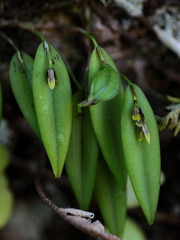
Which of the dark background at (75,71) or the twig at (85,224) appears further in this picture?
the dark background at (75,71)

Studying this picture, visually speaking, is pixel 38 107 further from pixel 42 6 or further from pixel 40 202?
pixel 40 202

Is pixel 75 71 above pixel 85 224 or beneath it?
beneath

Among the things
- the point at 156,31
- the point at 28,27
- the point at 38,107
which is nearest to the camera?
the point at 38,107

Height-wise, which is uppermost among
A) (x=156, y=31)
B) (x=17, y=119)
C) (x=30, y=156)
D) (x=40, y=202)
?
(x=156, y=31)

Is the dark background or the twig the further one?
the dark background

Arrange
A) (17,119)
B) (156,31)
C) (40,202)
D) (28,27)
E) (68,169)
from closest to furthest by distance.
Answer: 1. (68,169)
2. (28,27)
3. (156,31)
4. (17,119)
5. (40,202)

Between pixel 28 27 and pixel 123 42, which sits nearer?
pixel 28 27

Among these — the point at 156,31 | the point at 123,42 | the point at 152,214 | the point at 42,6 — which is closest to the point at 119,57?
the point at 123,42

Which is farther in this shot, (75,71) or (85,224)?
(75,71)
